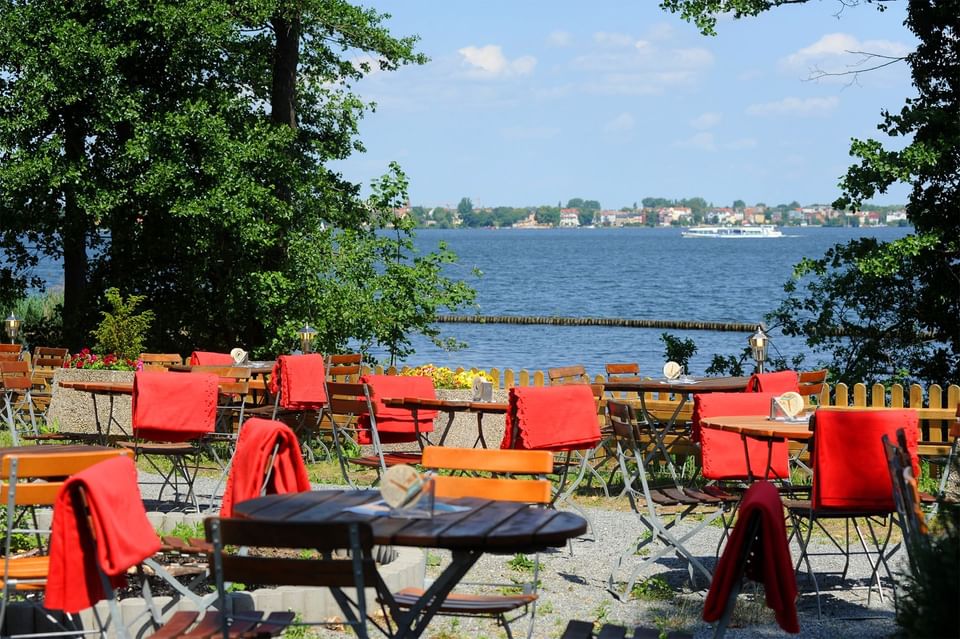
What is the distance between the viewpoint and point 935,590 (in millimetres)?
3535

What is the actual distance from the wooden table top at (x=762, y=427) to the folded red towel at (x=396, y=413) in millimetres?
2830

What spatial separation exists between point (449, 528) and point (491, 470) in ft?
5.14

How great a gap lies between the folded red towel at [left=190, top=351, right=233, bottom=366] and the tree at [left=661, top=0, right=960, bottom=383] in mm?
Result: 6663

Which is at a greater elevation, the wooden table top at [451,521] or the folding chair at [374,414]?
the wooden table top at [451,521]

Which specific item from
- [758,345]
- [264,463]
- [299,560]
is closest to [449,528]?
[299,560]

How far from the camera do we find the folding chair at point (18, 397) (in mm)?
11180

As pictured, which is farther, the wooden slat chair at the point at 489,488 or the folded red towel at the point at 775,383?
the folded red towel at the point at 775,383

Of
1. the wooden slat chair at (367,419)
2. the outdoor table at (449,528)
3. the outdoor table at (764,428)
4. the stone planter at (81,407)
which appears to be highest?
the outdoor table at (449,528)

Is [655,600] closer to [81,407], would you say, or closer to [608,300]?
[81,407]

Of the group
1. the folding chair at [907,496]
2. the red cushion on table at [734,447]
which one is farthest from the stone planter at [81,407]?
the folding chair at [907,496]

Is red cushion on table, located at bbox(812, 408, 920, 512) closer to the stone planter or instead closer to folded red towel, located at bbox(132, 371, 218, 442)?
folded red towel, located at bbox(132, 371, 218, 442)

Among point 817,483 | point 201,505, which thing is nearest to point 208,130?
point 201,505

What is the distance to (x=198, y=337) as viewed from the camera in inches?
843

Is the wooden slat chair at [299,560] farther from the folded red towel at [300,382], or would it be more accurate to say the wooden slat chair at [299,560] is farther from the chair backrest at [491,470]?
the folded red towel at [300,382]
